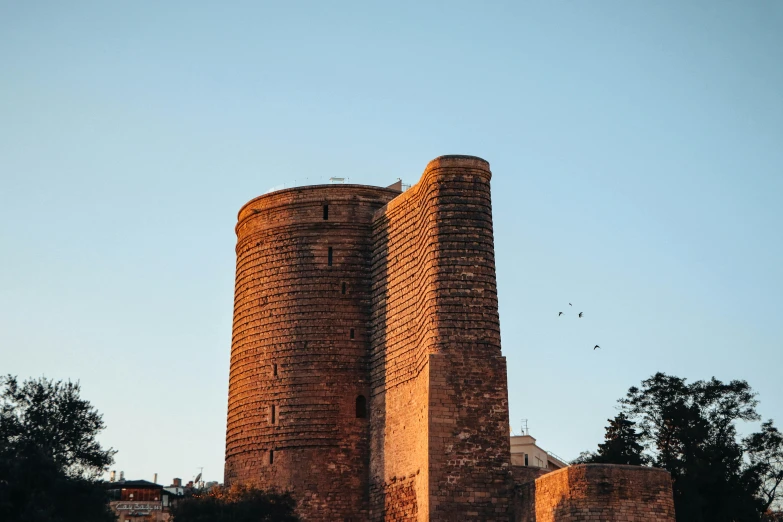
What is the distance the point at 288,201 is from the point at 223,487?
30.9 ft

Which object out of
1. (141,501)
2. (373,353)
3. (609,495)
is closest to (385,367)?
(373,353)

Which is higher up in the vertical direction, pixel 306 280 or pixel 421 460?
pixel 306 280

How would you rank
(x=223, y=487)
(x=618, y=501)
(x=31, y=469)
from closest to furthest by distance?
(x=618, y=501), (x=31, y=469), (x=223, y=487)

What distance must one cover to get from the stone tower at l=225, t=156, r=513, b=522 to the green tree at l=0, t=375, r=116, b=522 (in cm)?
501

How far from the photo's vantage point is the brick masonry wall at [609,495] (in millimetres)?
27594

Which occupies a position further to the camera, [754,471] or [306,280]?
[754,471]

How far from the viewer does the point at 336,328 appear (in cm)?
3625

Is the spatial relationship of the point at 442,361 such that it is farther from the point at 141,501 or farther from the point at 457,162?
the point at 141,501

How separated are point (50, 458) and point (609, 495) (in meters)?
14.2

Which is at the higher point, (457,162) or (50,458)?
(457,162)

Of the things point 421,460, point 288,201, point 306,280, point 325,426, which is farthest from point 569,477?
point 288,201

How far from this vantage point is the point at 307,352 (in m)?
36.2

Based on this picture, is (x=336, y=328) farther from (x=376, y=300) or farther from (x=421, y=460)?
(x=421, y=460)

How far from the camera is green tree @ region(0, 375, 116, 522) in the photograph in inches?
1163
